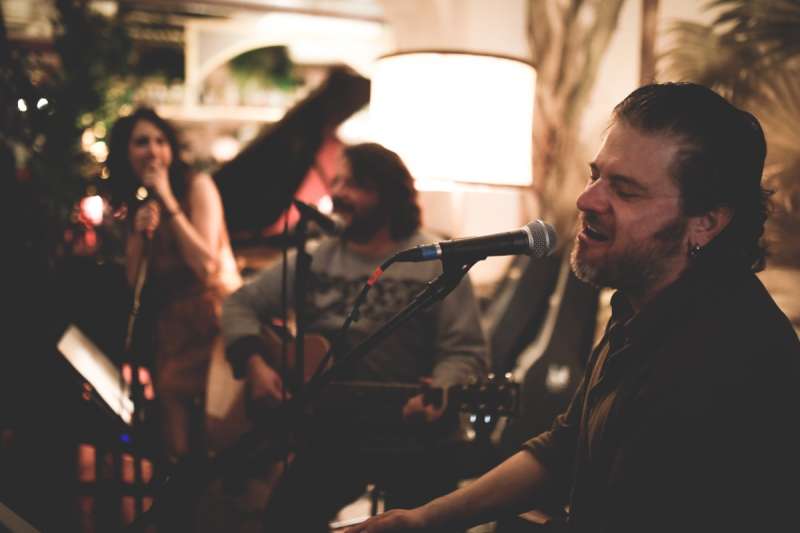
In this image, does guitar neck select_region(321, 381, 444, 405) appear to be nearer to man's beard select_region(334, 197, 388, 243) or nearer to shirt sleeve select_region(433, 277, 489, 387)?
shirt sleeve select_region(433, 277, 489, 387)

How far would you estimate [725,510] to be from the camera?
45.4 inches

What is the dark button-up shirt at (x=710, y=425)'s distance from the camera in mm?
1165

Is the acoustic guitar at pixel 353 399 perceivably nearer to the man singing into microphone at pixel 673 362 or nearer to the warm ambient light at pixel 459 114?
the man singing into microphone at pixel 673 362

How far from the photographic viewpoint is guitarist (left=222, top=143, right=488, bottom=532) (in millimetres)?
2330

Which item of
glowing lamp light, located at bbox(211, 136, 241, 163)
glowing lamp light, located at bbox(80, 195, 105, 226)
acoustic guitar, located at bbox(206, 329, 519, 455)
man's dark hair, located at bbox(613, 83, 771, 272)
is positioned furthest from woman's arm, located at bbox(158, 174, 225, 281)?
glowing lamp light, located at bbox(211, 136, 241, 163)

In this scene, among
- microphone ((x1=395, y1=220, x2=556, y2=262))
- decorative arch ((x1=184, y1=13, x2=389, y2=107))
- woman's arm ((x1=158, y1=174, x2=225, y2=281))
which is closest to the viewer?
microphone ((x1=395, y1=220, x2=556, y2=262))

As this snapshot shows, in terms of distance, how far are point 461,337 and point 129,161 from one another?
6.21ft

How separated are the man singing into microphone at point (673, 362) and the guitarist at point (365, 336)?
2.45 ft

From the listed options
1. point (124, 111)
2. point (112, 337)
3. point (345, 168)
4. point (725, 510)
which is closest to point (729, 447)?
point (725, 510)

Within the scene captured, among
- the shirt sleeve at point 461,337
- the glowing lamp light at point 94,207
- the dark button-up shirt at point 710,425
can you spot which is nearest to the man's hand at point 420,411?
the shirt sleeve at point 461,337

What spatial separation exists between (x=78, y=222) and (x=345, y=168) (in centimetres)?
179

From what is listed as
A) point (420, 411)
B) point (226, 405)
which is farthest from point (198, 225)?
point (420, 411)

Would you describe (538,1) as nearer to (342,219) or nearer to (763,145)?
(342,219)

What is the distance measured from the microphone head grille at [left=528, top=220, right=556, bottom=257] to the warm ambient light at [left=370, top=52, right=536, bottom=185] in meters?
1.09
